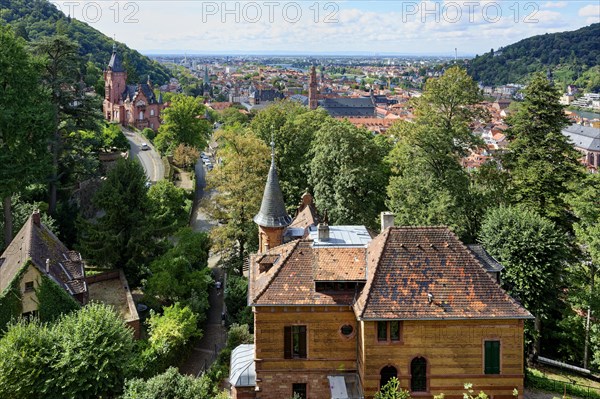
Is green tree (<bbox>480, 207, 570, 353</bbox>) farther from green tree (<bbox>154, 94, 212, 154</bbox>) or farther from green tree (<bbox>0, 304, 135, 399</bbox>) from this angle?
green tree (<bbox>154, 94, 212, 154</bbox>)

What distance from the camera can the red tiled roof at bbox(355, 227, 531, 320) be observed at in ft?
68.7

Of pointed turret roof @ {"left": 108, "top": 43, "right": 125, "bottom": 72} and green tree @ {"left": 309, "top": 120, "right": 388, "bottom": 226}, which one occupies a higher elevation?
pointed turret roof @ {"left": 108, "top": 43, "right": 125, "bottom": 72}

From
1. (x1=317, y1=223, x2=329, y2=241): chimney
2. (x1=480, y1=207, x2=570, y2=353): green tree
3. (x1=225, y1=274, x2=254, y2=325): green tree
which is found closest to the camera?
(x1=317, y1=223, x2=329, y2=241): chimney

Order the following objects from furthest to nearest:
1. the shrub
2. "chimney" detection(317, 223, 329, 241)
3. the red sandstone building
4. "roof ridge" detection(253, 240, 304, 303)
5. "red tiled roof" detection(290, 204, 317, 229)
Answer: the red sandstone building
the shrub
"red tiled roof" detection(290, 204, 317, 229)
"chimney" detection(317, 223, 329, 241)
"roof ridge" detection(253, 240, 304, 303)

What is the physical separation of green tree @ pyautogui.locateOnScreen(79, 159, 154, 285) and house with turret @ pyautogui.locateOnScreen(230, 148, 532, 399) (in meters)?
14.4

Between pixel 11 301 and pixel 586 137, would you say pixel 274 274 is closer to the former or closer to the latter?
pixel 11 301

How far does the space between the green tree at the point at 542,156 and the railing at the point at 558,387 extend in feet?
36.2

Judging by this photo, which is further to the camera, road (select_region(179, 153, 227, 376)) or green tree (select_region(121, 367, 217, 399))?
road (select_region(179, 153, 227, 376))

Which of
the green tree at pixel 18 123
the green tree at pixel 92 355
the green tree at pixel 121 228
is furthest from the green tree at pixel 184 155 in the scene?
the green tree at pixel 92 355

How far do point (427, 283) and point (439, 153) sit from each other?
608 inches

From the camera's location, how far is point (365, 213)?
42.3m

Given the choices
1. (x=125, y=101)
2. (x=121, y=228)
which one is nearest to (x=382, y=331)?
(x=121, y=228)

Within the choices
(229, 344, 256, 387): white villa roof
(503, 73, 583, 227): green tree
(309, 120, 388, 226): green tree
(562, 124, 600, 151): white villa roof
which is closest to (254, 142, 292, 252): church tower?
(229, 344, 256, 387): white villa roof

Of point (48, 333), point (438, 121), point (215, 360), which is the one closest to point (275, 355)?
point (215, 360)
